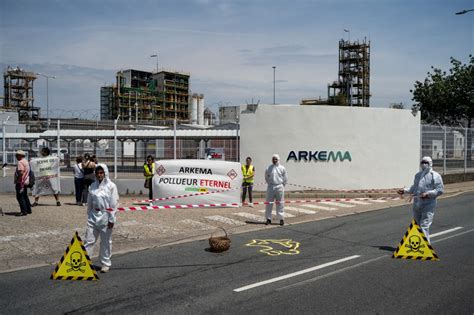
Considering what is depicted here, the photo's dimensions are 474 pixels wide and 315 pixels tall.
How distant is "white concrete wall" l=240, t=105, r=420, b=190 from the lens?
19297 mm

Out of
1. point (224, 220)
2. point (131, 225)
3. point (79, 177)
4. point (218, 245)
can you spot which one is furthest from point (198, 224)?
point (79, 177)

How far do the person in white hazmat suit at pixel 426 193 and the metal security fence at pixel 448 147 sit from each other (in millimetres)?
14083

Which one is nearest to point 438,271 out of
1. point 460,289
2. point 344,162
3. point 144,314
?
point 460,289

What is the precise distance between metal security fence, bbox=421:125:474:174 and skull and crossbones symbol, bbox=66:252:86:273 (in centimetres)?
1903

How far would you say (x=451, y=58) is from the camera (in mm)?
41688

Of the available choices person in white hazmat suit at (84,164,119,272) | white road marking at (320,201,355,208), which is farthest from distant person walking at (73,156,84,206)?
white road marking at (320,201,355,208)

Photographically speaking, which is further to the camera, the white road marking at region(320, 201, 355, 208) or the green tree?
the green tree

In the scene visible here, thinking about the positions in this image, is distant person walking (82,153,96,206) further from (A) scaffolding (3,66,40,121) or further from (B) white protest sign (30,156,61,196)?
(A) scaffolding (3,66,40,121)

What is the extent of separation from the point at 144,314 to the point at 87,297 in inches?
44.6

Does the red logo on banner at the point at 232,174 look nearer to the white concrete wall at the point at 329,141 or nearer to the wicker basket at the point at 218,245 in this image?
the white concrete wall at the point at 329,141

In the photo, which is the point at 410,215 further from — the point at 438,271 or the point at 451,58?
the point at 451,58

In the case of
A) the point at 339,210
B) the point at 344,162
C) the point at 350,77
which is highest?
the point at 350,77

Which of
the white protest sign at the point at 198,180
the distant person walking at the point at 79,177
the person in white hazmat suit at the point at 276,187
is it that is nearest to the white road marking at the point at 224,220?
the person in white hazmat suit at the point at 276,187

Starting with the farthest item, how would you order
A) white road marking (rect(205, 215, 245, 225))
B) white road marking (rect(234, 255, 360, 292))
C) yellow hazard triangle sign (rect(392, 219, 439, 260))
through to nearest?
white road marking (rect(205, 215, 245, 225))
yellow hazard triangle sign (rect(392, 219, 439, 260))
white road marking (rect(234, 255, 360, 292))
